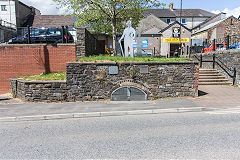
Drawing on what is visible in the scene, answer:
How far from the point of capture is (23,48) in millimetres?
10281

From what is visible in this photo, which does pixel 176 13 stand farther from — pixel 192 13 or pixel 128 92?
pixel 128 92

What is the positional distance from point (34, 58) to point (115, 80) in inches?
217

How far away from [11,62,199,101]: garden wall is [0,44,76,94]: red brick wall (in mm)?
2055

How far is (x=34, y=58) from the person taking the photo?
10.3m

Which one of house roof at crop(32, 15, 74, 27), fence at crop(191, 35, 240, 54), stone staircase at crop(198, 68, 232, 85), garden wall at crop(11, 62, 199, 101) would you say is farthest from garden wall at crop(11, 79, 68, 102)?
house roof at crop(32, 15, 74, 27)

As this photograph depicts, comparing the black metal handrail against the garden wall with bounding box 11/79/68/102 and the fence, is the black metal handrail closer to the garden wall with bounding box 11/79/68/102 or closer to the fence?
the fence

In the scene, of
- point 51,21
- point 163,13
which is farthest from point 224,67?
point 163,13

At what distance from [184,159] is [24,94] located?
783 cm

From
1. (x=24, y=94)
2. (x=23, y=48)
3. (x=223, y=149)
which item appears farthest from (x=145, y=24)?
(x=223, y=149)

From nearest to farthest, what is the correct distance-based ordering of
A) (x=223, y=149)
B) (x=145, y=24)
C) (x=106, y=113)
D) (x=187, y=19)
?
(x=223, y=149) < (x=106, y=113) < (x=145, y=24) < (x=187, y=19)

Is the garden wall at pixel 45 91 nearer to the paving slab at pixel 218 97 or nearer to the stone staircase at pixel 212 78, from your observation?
the paving slab at pixel 218 97

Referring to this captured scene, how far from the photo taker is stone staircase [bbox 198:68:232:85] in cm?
1145

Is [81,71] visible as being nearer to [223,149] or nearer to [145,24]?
[223,149]

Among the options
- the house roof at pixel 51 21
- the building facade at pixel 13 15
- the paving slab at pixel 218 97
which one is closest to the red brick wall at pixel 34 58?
the paving slab at pixel 218 97
